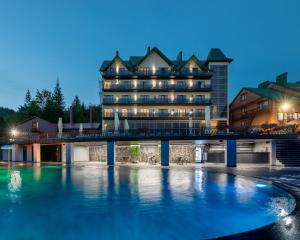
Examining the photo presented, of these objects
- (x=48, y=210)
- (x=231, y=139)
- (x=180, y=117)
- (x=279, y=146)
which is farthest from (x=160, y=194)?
(x=180, y=117)

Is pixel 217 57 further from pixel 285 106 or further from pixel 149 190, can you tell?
pixel 149 190

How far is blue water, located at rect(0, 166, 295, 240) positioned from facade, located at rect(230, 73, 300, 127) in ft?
84.4

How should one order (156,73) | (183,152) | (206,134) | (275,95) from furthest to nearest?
(156,73) → (275,95) → (183,152) → (206,134)

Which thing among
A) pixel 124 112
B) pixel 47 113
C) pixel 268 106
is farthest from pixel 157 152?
pixel 47 113

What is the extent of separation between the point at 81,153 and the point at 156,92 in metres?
17.3

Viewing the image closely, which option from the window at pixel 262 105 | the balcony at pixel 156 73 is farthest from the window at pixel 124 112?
the window at pixel 262 105

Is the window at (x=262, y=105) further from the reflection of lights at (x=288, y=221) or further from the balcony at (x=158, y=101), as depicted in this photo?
the reflection of lights at (x=288, y=221)

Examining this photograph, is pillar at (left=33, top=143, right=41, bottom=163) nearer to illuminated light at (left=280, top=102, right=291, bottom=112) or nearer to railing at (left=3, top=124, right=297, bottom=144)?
railing at (left=3, top=124, right=297, bottom=144)

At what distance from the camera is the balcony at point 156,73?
48.8 meters

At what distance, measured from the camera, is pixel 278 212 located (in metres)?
10.9

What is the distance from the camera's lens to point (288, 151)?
31500 mm

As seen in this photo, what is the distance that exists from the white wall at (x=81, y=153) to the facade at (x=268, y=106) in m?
27.7

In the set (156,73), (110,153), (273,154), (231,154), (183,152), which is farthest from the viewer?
(156,73)

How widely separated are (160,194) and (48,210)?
605 cm
